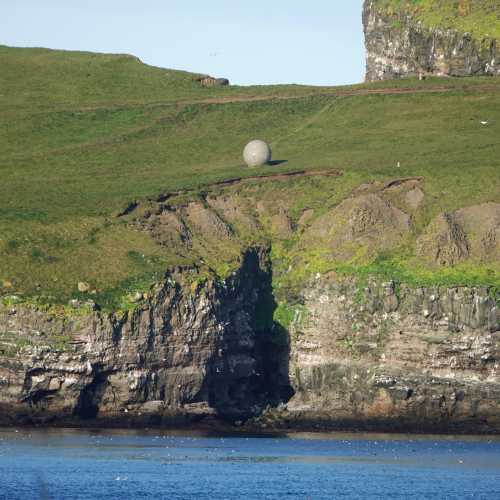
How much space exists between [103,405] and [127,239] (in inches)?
536

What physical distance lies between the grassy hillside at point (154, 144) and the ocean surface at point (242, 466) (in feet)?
41.4

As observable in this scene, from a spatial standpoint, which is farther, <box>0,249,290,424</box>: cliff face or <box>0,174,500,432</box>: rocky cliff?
<box>0,174,500,432</box>: rocky cliff

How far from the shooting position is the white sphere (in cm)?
11138

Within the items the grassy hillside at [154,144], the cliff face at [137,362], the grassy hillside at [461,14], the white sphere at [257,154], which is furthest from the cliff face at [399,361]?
the grassy hillside at [461,14]

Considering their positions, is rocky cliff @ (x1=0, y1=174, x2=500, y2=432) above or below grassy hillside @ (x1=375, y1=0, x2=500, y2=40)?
below

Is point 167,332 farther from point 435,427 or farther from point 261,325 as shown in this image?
point 435,427

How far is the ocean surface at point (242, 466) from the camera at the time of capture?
60062mm

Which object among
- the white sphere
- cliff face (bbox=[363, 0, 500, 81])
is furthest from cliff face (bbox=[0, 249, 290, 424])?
cliff face (bbox=[363, 0, 500, 81])

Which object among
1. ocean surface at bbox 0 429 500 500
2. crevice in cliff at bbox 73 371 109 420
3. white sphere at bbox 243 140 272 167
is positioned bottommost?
ocean surface at bbox 0 429 500 500

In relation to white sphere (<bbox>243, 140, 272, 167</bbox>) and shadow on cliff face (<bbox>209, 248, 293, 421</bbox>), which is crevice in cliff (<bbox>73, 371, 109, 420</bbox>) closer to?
shadow on cliff face (<bbox>209, 248, 293, 421</bbox>)

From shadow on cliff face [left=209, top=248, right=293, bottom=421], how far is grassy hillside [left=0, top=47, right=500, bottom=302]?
6.05 m

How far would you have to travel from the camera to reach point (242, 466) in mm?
69500

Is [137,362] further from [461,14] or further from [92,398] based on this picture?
[461,14]

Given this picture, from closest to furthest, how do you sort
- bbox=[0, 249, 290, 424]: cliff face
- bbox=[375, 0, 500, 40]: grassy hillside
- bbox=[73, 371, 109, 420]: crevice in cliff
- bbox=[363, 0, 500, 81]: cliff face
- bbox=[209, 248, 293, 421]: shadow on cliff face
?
bbox=[0, 249, 290, 424]: cliff face < bbox=[73, 371, 109, 420]: crevice in cliff < bbox=[209, 248, 293, 421]: shadow on cliff face < bbox=[363, 0, 500, 81]: cliff face < bbox=[375, 0, 500, 40]: grassy hillside
